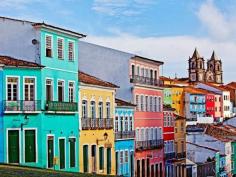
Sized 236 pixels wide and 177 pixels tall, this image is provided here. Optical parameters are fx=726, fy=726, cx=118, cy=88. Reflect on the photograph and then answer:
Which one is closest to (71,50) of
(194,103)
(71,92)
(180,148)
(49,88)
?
(71,92)

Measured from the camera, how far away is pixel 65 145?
43094 mm

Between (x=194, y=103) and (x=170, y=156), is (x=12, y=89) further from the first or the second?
(x=194, y=103)

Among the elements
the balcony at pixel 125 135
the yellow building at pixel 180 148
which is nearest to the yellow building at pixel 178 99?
the yellow building at pixel 180 148

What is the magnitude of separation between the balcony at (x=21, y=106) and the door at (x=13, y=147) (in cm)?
119

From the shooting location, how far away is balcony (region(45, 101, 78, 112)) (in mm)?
40531

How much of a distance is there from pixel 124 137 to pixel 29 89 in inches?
613

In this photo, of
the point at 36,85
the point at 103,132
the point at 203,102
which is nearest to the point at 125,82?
the point at 103,132

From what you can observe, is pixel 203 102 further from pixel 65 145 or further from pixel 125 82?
pixel 65 145

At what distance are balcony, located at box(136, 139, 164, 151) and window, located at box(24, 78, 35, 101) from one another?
62.0 feet

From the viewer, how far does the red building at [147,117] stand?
191 feet

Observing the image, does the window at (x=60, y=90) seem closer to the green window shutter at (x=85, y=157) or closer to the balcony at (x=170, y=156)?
the green window shutter at (x=85, y=157)

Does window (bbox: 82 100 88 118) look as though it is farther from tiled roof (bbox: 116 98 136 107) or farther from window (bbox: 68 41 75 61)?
tiled roof (bbox: 116 98 136 107)

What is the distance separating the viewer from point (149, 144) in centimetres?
6047

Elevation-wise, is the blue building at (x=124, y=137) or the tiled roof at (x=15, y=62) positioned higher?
the tiled roof at (x=15, y=62)
